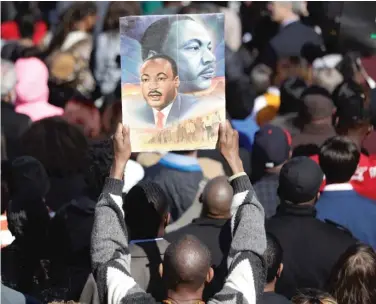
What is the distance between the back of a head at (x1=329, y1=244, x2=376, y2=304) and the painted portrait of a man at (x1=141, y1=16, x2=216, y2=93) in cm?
99

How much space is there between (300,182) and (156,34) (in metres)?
1.40

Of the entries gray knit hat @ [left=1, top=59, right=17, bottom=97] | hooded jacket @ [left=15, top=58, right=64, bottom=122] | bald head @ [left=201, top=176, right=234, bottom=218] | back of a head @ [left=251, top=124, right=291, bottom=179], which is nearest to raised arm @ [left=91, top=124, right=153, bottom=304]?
bald head @ [left=201, top=176, right=234, bottom=218]

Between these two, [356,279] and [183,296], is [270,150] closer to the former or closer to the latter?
[356,279]

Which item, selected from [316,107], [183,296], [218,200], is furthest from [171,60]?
[316,107]

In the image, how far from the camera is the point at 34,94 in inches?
281

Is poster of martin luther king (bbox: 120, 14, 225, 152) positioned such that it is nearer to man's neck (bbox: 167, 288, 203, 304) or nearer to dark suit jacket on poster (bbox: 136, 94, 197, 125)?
dark suit jacket on poster (bbox: 136, 94, 197, 125)

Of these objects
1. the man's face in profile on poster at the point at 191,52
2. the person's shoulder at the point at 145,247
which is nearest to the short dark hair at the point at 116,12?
the person's shoulder at the point at 145,247

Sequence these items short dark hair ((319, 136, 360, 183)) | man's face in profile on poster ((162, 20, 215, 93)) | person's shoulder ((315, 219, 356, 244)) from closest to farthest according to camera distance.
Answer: man's face in profile on poster ((162, 20, 215, 93)) → person's shoulder ((315, 219, 356, 244)) → short dark hair ((319, 136, 360, 183))

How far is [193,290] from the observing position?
328 cm

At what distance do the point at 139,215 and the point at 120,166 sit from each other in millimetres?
572

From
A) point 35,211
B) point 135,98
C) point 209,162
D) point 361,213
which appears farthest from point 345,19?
point 135,98

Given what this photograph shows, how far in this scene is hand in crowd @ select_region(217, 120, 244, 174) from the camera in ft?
11.2

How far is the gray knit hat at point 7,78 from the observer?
23.2 feet

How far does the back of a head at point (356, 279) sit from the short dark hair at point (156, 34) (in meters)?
1.24
